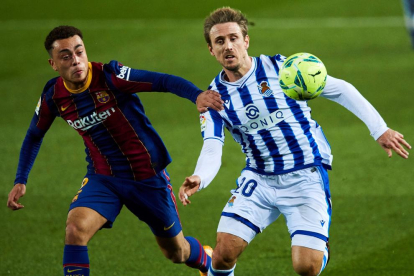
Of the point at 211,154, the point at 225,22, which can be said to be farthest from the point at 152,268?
the point at 225,22

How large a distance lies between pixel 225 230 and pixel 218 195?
11.8 feet

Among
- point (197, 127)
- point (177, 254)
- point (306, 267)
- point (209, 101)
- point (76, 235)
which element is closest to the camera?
point (209, 101)

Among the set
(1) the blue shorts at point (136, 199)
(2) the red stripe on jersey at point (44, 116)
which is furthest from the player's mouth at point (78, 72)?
(1) the blue shorts at point (136, 199)

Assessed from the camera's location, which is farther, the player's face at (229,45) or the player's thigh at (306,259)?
the player's face at (229,45)

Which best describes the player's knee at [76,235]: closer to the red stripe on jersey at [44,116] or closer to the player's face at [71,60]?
the red stripe on jersey at [44,116]

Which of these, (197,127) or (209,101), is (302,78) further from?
(197,127)

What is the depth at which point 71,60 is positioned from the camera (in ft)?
19.4

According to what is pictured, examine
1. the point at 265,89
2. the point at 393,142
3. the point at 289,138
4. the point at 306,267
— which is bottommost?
the point at 306,267

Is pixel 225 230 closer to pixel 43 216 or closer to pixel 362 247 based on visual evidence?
pixel 362 247

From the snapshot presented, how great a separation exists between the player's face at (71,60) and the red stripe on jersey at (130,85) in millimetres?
242

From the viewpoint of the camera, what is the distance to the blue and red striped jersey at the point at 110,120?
19.6 feet

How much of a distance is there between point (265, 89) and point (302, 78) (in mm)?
495

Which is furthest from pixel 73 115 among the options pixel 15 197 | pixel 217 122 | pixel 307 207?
pixel 307 207

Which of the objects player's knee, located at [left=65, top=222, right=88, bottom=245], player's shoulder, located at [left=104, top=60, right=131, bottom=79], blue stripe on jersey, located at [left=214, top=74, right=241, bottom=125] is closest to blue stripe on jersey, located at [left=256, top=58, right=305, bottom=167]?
blue stripe on jersey, located at [left=214, top=74, right=241, bottom=125]
